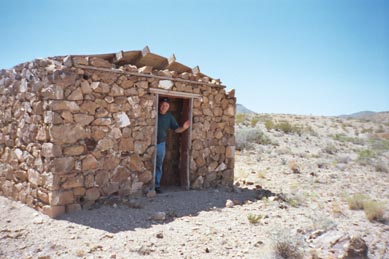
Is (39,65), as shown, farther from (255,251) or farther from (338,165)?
(338,165)

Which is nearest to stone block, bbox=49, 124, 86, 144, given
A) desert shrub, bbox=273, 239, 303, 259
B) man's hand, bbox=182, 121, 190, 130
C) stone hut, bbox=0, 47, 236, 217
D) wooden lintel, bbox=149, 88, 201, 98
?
stone hut, bbox=0, 47, 236, 217

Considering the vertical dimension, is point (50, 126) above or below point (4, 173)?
above

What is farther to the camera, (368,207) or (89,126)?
(368,207)

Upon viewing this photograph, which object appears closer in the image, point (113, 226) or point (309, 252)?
point (309, 252)

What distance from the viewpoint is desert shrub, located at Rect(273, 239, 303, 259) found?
3768mm

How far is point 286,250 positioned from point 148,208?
2.48m

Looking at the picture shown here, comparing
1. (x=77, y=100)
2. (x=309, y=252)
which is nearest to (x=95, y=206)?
(x=77, y=100)

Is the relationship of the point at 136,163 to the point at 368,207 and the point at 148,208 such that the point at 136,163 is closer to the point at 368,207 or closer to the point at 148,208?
the point at 148,208

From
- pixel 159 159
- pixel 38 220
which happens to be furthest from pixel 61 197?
pixel 159 159

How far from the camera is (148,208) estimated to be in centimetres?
541

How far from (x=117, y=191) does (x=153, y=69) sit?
8.32 ft

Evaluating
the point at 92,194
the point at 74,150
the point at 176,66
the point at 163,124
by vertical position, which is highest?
the point at 176,66

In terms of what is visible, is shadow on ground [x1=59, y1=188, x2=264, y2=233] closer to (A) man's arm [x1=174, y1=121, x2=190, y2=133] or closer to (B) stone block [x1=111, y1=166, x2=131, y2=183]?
(B) stone block [x1=111, y1=166, x2=131, y2=183]

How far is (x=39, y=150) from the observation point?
5.04 meters
